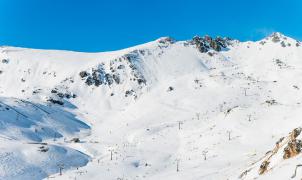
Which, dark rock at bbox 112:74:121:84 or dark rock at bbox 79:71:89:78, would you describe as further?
dark rock at bbox 79:71:89:78

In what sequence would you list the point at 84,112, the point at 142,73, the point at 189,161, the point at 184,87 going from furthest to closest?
the point at 142,73 → the point at 184,87 → the point at 84,112 → the point at 189,161

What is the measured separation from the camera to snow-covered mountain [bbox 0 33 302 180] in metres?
73.2

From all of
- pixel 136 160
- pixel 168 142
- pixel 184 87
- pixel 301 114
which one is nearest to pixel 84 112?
pixel 184 87

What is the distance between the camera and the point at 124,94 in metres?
176

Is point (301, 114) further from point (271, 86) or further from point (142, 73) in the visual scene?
point (142, 73)

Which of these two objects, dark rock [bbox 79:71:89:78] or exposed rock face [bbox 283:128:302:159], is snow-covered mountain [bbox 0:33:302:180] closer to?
exposed rock face [bbox 283:128:302:159]

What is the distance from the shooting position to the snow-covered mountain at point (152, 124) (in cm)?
7325

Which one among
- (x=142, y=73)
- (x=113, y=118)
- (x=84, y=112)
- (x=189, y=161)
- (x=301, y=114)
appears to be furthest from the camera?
(x=142, y=73)

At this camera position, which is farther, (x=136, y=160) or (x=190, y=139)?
(x=190, y=139)

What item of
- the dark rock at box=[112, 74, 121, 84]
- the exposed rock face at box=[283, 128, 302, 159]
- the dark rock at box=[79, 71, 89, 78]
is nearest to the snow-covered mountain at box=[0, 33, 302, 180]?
the dark rock at box=[112, 74, 121, 84]

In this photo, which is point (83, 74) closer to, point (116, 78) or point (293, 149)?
point (116, 78)

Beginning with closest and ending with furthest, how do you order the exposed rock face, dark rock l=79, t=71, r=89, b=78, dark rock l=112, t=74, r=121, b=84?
1. the exposed rock face
2. dark rock l=112, t=74, r=121, b=84
3. dark rock l=79, t=71, r=89, b=78

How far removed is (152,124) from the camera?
128625 millimetres

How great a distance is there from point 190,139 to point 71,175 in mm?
33035
